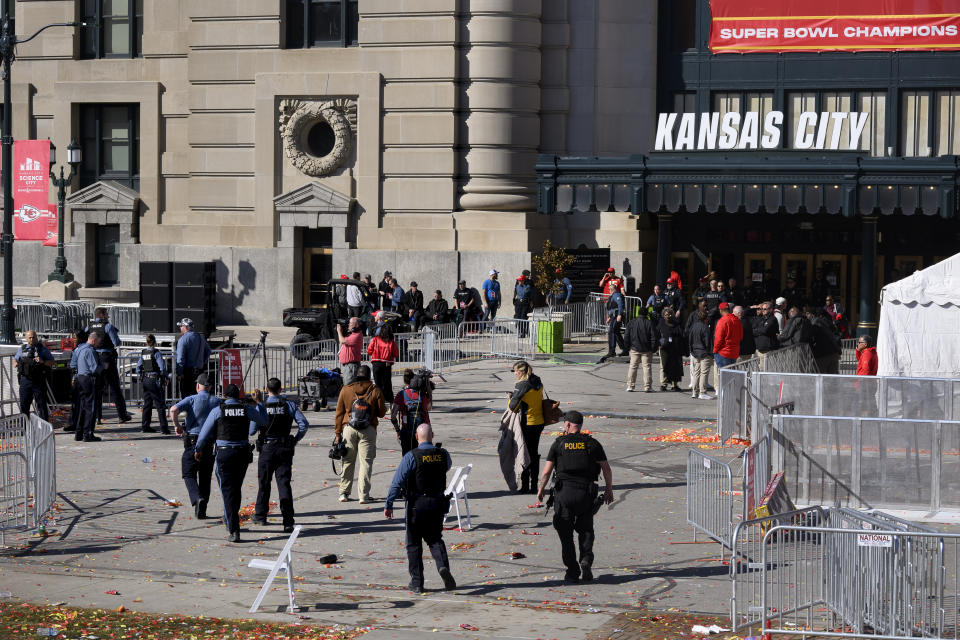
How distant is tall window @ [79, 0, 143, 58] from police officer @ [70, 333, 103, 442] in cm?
2604

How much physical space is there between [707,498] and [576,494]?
227 cm

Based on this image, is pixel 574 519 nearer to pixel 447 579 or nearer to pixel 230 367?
pixel 447 579

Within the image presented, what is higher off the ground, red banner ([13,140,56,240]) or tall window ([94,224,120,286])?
red banner ([13,140,56,240])

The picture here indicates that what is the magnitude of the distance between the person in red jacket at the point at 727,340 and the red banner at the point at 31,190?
16.1 m

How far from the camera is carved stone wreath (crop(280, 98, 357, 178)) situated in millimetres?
42062

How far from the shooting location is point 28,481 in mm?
15438

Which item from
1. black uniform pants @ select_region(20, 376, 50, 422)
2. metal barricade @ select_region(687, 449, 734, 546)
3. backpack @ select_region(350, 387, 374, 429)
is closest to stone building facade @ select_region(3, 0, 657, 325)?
black uniform pants @ select_region(20, 376, 50, 422)

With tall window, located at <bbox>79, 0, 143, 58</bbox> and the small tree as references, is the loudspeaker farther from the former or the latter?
tall window, located at <bbox>79, 0, 143, 58</bbox>

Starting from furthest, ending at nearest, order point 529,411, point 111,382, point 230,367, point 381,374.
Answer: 1. point 230,367
2. point 381,374
3. point 111,382
4. point 529,411

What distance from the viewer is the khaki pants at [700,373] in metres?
26.4

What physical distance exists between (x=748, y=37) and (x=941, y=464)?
27035 mm

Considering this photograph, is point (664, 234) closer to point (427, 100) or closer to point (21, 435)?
A: point (427, 100)

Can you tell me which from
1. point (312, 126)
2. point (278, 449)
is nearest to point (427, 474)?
point (278, 449)

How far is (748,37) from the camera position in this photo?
41.2 metres
